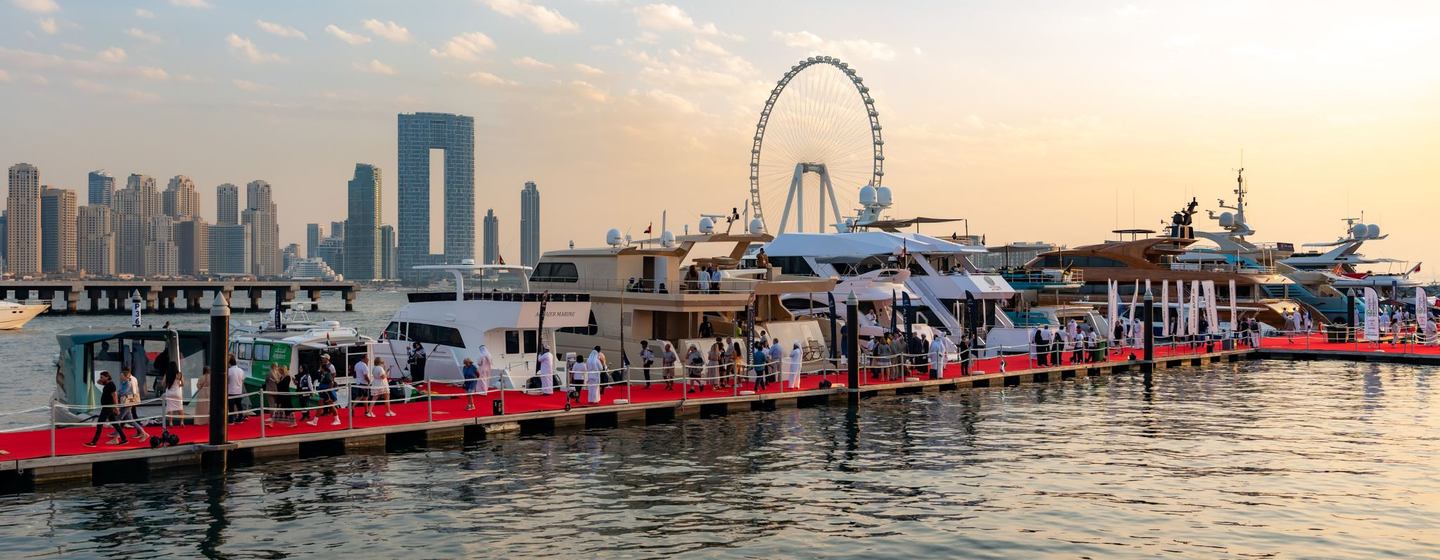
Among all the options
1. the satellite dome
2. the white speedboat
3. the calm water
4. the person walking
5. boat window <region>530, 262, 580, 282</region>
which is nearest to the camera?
the calm water

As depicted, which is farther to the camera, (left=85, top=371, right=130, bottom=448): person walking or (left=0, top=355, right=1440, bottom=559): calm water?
(left=85, top=371, right=130, bottom=448): person walking

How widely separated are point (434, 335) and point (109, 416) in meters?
10.5

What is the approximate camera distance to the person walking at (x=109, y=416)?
20.8 meters

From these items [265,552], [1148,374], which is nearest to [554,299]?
[265,552]

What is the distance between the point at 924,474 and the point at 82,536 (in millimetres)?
13935

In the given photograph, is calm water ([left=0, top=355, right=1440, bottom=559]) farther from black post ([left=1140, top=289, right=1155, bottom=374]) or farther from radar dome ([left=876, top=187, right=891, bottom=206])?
radar dome ([left=876, top=187, right=891, bottom=206])

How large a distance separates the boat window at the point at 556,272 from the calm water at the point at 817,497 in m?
9.62

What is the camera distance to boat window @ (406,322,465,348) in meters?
30.4

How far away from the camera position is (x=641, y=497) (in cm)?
1992

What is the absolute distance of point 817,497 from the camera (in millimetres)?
20219

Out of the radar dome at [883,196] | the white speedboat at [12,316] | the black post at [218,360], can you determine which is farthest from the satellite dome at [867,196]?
the white speedboat at [12,316]

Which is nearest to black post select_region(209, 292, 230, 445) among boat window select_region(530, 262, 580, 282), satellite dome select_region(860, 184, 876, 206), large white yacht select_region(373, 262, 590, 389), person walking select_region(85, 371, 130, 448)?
person walking select_region(85, 371, 130, 448)

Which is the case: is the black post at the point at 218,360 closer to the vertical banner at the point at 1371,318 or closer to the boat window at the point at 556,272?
the boat window at the point at 556,272

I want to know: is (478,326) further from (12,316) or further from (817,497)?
(12,316)
